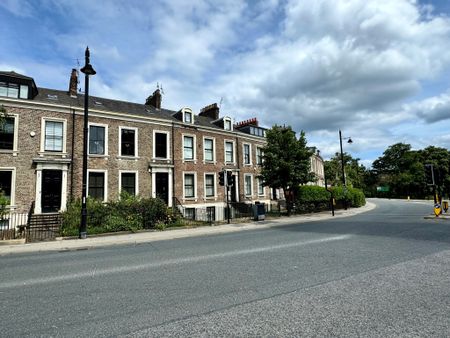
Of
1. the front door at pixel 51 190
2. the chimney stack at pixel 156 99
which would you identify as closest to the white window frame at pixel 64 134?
the front door at pixel 51 190

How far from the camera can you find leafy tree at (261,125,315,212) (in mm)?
22188

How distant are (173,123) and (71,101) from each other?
27.4ft

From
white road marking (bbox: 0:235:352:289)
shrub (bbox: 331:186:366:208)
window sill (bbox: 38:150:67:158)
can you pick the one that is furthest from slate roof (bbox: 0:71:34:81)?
shrub (bbox: 331:186:366:208)

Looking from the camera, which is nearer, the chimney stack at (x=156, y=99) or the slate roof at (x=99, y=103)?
the slate roof at (x=99, y=103)

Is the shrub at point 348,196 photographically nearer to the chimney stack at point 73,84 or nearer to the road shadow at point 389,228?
the road shadow at point 389,228

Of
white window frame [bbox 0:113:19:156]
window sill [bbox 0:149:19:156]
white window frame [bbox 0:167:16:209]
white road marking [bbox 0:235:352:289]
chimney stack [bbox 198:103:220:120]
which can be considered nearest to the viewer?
white road marking [bbox 0:235:352:289]

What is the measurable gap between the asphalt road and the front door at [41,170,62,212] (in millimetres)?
11319

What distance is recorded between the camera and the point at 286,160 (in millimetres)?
22594

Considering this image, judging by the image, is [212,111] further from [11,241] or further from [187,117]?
[11,241]

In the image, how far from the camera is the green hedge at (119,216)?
15.4 metres

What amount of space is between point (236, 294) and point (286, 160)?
18.7 metres

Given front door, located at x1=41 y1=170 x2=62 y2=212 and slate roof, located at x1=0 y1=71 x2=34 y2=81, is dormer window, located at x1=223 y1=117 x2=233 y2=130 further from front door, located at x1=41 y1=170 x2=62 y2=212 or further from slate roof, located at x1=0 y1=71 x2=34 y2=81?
slate roof, located at x1=0 y1=71 x2=34 y2=81

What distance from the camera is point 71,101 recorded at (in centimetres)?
2167

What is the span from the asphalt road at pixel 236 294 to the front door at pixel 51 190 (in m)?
11.3
